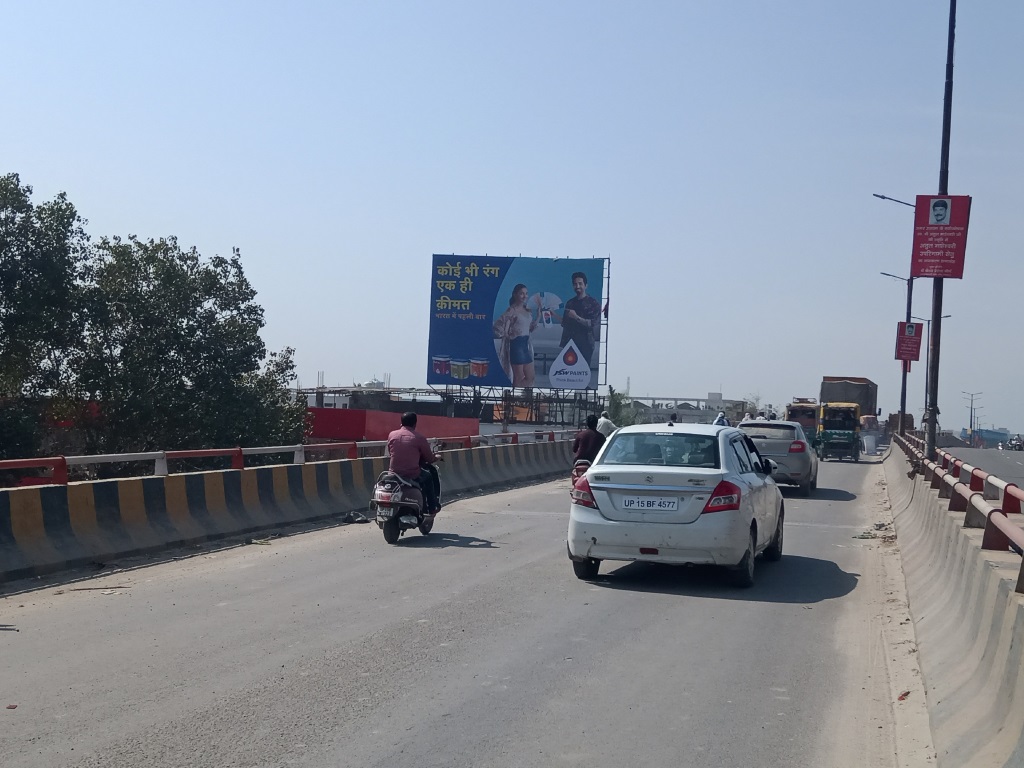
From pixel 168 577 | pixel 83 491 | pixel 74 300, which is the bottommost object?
pixel 168 577

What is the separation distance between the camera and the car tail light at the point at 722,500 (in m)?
10.1

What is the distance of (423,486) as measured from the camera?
1378 centimetres

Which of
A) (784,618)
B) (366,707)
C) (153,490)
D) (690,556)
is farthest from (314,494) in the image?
(366,707)

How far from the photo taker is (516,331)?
153 feet

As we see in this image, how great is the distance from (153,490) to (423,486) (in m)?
3.24

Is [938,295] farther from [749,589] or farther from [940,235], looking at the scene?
[749,589]

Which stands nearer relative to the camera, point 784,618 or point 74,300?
point 784,618

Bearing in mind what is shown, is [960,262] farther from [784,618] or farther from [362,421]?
[362,421]

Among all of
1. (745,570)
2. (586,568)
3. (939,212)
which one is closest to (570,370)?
(939,212)

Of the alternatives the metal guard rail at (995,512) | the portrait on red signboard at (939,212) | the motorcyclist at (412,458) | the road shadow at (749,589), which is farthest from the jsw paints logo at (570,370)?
the metal guard rail at (995,512)

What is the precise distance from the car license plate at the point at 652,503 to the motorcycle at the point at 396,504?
384 cm

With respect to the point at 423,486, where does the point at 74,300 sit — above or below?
above

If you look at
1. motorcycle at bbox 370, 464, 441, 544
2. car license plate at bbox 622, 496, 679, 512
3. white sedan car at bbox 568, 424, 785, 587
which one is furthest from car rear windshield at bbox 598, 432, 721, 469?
motorcycle at bbox 370, 464, 441, 544

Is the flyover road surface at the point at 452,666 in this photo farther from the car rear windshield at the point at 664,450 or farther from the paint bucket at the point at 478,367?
the paint bucket at the point at 478,367
